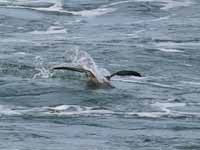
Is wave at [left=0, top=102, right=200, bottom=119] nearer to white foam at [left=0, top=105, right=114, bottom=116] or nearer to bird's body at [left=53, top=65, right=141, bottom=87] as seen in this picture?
white foam at [left=0, top=105, right=114, bottom=116]

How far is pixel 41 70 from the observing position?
21656 mm

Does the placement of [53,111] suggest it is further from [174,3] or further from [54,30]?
[174,3]

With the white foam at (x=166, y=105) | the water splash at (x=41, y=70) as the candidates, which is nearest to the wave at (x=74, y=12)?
the water splash at (x=41, y=70)

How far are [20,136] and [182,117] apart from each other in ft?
11.3

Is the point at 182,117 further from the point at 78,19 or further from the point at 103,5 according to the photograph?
the point at 103,5

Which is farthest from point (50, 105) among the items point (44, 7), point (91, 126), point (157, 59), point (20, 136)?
point (44, 7)

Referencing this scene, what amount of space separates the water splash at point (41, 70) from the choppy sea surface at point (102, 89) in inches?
1.0

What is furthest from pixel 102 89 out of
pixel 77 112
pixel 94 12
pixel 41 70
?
pixel 94 12

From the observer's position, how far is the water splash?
20936mm

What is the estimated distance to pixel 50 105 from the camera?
17719mm

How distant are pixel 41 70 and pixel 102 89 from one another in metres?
2.63

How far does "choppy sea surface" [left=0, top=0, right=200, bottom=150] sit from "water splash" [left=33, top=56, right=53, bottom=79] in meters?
0.03

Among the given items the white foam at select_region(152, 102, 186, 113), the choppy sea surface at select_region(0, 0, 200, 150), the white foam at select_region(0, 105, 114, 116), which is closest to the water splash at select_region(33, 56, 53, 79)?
the choppy sea surface at select_region(0, 0, 200, 150)

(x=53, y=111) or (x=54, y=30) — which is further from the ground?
(x=53, y=111)
